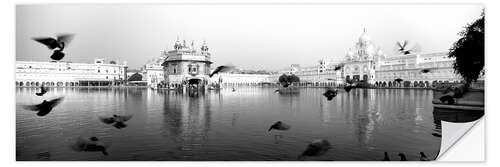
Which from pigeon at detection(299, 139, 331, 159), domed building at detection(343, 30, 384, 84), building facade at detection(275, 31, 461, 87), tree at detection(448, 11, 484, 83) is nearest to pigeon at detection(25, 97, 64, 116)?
pigeon at detection(299, 139, 331, 159)

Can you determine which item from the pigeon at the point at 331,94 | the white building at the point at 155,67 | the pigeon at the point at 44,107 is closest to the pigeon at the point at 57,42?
the pigeon at the point at 44,107

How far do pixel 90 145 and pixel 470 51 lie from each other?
596cm

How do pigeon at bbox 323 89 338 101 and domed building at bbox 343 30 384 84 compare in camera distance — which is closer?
pigeon at bbox 323 89 338 101

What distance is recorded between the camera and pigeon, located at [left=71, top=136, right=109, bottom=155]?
3845 mm

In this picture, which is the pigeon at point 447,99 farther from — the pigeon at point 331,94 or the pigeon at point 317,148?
the pigeon at point 317,148

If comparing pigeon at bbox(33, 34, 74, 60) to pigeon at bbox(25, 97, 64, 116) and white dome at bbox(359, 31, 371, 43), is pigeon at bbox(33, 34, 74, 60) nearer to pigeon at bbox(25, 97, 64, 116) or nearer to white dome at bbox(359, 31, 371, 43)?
pigeon at bbox(25, 97, 64, 116)

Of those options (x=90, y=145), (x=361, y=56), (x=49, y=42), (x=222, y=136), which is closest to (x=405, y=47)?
(x=361, y=56)

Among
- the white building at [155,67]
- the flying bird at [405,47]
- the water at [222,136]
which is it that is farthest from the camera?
the white building at [155,67]

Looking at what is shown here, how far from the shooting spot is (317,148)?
12.5ft

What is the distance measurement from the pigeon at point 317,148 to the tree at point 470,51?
2613mm

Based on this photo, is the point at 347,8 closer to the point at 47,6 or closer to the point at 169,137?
the point at 169,137

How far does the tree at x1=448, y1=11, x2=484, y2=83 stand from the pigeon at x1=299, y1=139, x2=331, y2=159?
8.57 feet

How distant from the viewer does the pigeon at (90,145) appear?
3845 mm

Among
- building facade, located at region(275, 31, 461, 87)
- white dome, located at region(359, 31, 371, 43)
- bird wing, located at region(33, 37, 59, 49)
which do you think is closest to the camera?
bird wing, located at region(33, 37, 59, 49)
